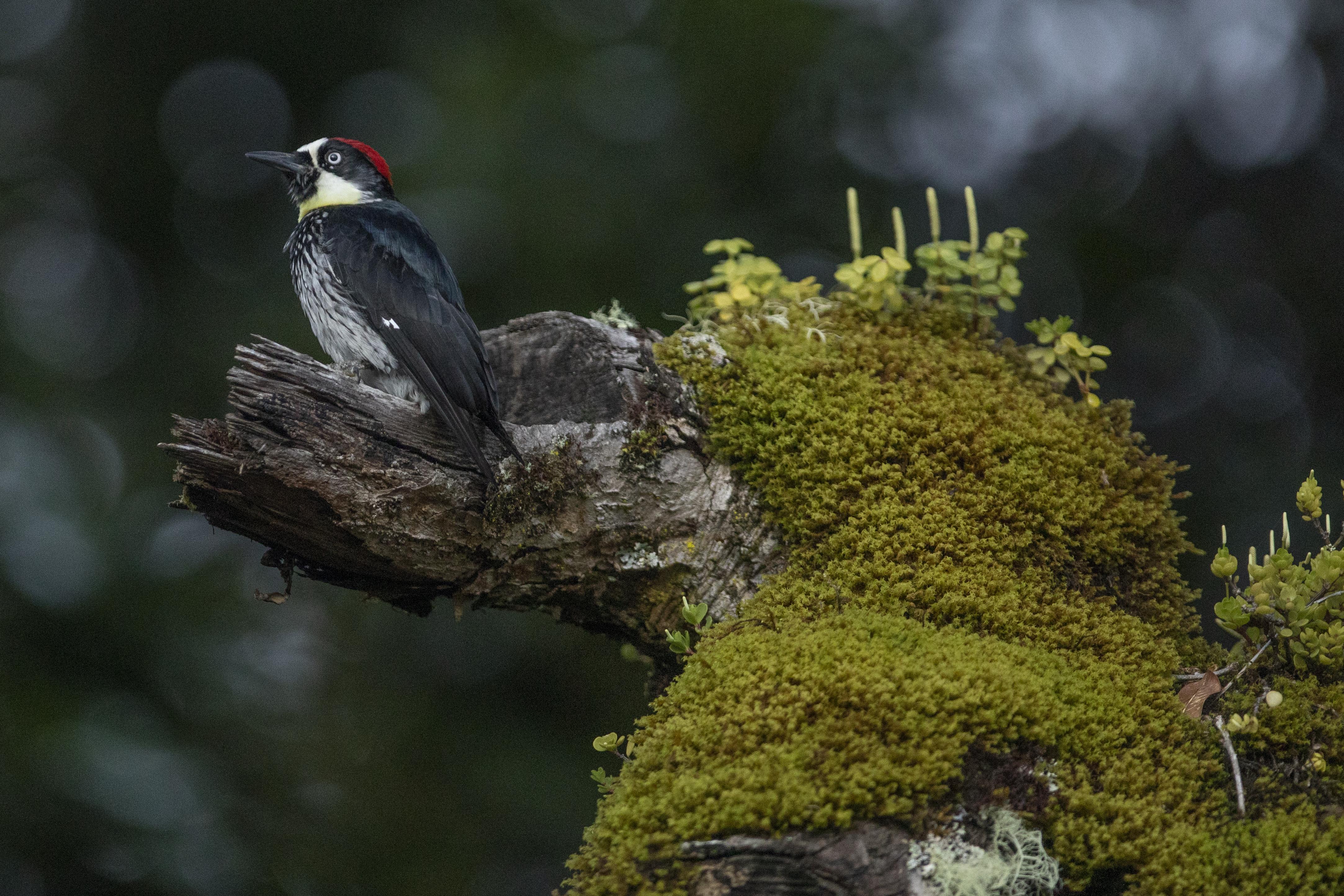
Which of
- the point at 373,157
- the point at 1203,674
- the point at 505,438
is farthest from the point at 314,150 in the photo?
the point at 1203,674

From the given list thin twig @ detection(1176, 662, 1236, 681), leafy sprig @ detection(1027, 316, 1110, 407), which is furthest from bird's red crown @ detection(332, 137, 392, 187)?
thin twig @ detection(1176, 662, 1236, 681)

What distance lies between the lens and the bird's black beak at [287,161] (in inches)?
172

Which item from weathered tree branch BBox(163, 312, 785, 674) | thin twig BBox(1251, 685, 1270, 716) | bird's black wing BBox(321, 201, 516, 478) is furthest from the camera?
bird's black wing BBox(321, 201, 516, 478)

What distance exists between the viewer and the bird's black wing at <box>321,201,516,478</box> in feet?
9.59

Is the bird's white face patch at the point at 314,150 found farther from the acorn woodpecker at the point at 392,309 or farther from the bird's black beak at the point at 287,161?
the acorn woodpecker at the point at 392,309

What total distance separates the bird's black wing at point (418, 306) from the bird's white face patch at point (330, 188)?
37cm

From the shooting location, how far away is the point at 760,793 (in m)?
2.05

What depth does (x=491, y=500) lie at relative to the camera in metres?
2.76

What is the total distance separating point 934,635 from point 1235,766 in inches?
26.7

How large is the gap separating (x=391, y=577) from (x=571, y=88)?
374cm

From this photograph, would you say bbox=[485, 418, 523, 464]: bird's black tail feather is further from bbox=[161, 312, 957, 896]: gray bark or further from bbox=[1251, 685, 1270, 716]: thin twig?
bbox=[1251, 685, 1270, 716]: thin twig

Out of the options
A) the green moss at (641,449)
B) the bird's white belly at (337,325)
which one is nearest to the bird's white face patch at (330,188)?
the bird's white belly at (337,325)

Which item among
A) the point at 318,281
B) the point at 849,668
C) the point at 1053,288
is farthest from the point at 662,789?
the point at 1053,288

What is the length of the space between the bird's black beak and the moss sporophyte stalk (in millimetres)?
2149
